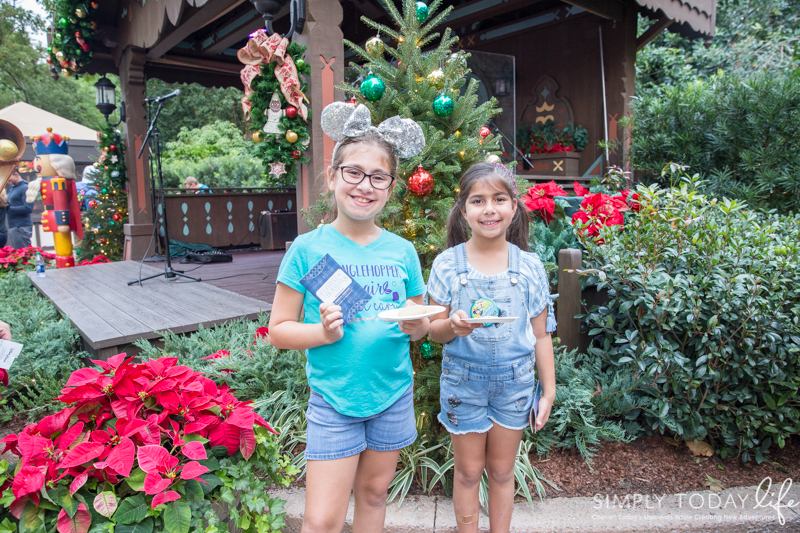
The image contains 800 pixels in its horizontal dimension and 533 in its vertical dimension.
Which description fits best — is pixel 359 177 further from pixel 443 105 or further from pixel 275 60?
pixel 275 60

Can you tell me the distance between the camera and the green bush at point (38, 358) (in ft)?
9.51

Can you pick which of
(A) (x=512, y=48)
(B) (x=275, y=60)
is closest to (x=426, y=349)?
(B) (x=275, y=60)

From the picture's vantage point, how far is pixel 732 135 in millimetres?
5012

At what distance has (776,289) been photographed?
249 cm

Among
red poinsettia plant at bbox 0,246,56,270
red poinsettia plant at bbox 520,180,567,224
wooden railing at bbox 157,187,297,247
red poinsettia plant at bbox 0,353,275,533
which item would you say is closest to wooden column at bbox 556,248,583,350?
red poinsettia plant at bbox 520,180,567,224

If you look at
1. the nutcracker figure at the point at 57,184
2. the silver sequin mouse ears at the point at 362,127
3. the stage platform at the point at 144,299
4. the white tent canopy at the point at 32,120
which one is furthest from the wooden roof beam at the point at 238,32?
the white tent canopy at the point at 32,120

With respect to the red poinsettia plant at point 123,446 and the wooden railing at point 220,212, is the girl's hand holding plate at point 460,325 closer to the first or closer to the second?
the red poinsettia plant at point 123,446

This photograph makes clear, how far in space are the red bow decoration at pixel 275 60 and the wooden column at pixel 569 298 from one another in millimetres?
2123

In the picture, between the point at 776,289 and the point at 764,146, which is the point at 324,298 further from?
the point at 764,146

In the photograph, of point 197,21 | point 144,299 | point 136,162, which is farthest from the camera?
point 136,162

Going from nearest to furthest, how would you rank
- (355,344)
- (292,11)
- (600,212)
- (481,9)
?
(355,344), (600,212), (292,11), (481,9)

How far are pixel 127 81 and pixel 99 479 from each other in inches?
304

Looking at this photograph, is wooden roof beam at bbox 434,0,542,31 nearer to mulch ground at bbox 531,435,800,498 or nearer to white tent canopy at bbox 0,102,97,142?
mulch ground at bbox 531,435,800,498

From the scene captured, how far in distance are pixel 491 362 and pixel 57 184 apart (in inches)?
293
